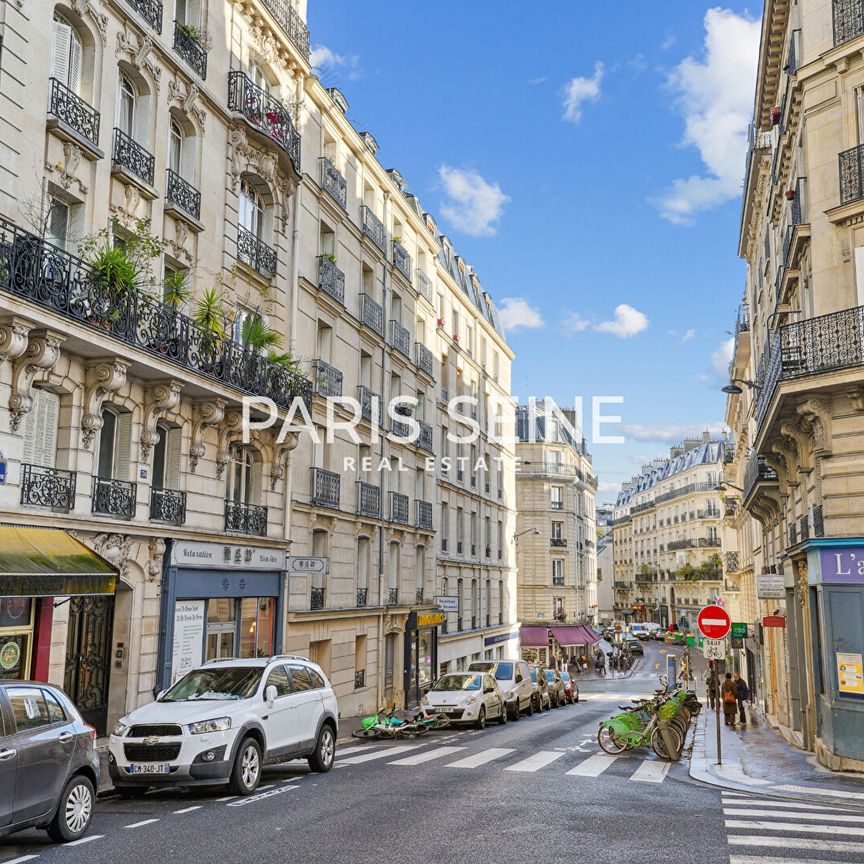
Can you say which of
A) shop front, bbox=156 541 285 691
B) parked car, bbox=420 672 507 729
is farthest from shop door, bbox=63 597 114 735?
parked car, bbox=420 672 507 729

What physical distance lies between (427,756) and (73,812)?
833cm

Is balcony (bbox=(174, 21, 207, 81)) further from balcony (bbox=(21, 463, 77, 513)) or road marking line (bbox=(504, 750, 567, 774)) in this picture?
road marking line (bbox=(504, 750, 567, 774))

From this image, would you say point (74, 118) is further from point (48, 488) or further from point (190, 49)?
point (48, 488)

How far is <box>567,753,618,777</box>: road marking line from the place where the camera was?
45.6 ft

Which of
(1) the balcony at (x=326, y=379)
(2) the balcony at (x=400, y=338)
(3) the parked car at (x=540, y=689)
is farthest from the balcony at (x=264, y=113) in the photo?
(3) the parked car at (x=540, y=689)

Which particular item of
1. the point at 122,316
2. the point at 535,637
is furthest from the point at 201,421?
the point at 535,637

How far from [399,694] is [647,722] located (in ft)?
48.6

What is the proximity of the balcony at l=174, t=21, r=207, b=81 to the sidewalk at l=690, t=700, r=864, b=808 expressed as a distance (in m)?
16.1

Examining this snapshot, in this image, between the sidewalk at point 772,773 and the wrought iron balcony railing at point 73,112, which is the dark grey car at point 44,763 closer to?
the sidewalk at point 772,773

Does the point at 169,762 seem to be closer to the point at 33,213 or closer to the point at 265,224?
the point at 33,213

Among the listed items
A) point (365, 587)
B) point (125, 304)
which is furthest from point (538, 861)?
point (365, 587)

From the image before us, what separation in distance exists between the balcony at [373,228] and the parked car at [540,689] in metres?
14.9

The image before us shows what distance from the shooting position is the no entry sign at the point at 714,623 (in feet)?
48.5

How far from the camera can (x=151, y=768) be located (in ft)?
Answer: 34.6
